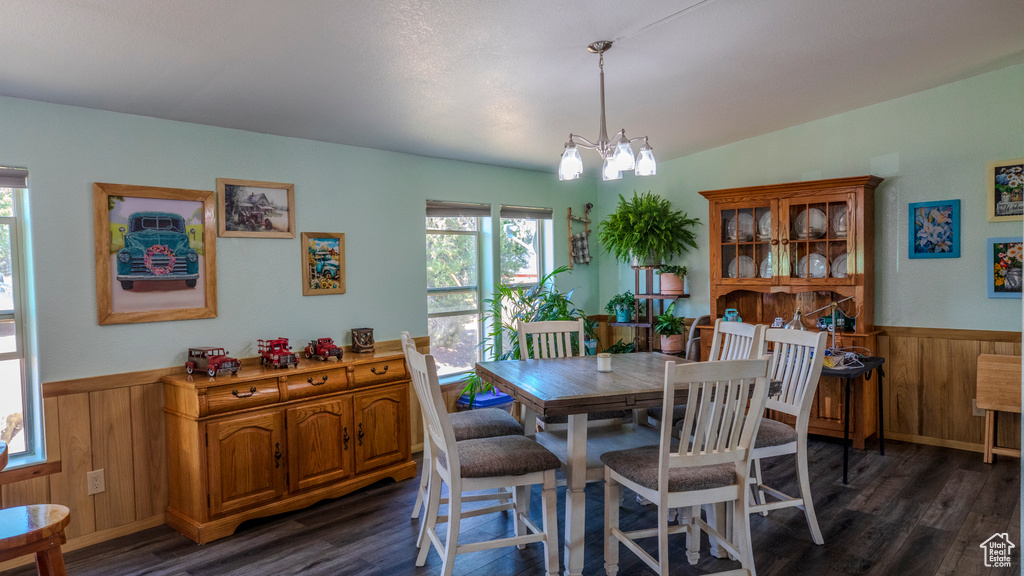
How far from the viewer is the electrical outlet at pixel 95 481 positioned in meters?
3.10

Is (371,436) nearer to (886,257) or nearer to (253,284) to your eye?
(253,284)

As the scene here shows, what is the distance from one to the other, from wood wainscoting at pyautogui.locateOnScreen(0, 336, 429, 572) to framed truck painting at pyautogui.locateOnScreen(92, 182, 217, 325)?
1.20 ft

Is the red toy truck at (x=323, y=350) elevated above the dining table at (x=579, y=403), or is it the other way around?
the red toy truck at (x=323, y=350)

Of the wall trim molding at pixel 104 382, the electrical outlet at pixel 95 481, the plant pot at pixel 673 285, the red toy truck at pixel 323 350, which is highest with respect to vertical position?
the plant pot at pixel 673 285

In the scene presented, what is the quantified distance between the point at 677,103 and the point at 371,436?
2.84m

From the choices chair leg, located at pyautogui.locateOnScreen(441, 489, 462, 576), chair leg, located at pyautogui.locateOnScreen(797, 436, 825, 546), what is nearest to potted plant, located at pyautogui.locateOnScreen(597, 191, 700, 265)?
chair leg, located at pyautogui.locateOnScreen(797, 436, 825, 546)

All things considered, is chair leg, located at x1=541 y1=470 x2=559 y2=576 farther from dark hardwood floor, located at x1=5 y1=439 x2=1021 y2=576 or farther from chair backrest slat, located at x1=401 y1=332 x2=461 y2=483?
chair backrest slat, located at x1=401 y1=332 x2=461 y2=483

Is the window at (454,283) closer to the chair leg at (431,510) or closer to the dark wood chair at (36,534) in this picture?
the chair leg at (431,510)

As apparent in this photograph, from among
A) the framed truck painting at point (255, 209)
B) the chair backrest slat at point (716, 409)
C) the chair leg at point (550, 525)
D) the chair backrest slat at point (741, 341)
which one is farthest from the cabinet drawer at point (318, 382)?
the chair backrest slat at point (741, 341)

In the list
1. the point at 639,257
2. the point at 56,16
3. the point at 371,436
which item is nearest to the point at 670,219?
the point at 639,257

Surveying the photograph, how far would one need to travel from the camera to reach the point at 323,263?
13.3 feet

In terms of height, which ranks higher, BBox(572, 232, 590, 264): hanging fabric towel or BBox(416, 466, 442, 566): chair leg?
BBox(572, 232, 590, 264): hanging fabric towel

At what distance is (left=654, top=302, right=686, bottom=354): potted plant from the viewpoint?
17.0ft

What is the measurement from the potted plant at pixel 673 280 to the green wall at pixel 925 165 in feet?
3.08
